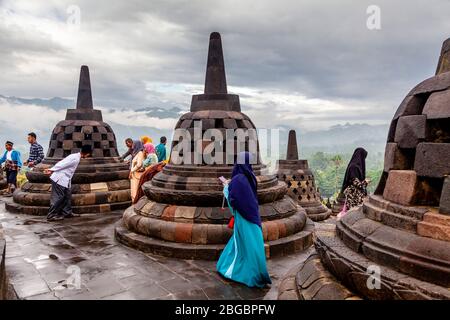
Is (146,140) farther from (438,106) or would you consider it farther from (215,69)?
(438,106)

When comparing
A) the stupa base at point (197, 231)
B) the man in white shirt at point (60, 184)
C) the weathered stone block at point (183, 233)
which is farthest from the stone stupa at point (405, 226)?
the man in white shirt at point (60, 184)

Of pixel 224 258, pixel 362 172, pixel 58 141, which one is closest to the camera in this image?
pixel 224 258

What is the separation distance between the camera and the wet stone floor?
414 cm

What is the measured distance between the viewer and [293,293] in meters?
3.51

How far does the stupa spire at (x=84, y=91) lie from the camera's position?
10.2m

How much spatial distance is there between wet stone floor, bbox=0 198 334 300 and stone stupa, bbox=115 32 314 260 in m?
0.23

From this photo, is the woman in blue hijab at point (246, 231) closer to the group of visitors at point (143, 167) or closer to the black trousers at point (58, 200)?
the group of visitors at point (143, 167)

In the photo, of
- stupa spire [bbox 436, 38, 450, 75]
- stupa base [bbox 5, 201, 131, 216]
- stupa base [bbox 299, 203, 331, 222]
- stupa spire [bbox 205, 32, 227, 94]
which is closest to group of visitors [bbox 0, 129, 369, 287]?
stupa base [bbox 5, 201, 131, 216]

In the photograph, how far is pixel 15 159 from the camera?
1142cm

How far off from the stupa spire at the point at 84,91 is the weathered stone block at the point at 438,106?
30.8 ft

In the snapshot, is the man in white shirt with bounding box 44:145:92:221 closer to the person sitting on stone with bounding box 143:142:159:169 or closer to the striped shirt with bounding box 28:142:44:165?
the person sitting on stone with bounding box 143:142:159:169
